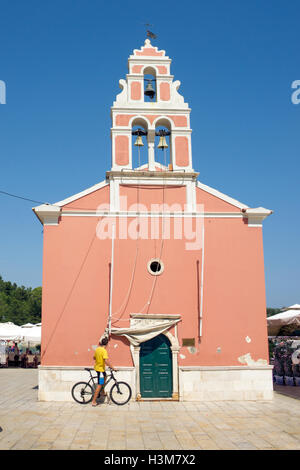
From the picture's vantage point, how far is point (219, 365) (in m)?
11.9

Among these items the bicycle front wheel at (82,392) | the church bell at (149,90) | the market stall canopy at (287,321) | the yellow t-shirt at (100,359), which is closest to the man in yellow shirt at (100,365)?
the yellow t-shirt at (100,359)

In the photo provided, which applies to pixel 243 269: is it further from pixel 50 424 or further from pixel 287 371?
pixel 50 424

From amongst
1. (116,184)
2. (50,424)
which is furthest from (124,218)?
(50,424)

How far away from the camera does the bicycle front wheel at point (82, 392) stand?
1114cm

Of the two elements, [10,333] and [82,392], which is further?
[10,333]

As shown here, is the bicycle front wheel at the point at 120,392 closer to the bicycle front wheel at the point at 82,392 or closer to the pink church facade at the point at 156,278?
the pink church facade at the point at 156,278

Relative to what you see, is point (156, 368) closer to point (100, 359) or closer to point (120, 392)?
point (120, 392)

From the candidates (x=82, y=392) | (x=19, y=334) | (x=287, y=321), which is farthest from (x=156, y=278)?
(x=19, y=334)

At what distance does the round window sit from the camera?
1241 cm

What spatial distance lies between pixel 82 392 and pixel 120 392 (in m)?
1.00

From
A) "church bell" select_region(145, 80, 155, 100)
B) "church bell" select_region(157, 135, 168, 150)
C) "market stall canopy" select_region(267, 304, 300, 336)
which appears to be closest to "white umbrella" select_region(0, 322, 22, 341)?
"market stall canopy" select_region(267, 304, 300, 336)

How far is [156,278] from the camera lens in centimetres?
1239

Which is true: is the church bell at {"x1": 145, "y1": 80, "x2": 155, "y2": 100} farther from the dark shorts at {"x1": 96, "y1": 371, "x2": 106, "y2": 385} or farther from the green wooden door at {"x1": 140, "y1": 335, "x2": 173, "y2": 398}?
the dark shorts at {"x1": 96, "y1": 371, "x2": 106, "y2": 385}
